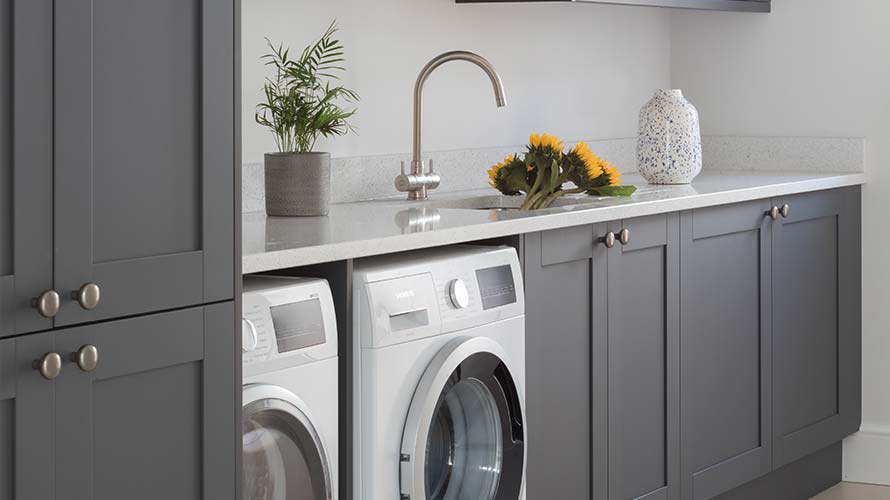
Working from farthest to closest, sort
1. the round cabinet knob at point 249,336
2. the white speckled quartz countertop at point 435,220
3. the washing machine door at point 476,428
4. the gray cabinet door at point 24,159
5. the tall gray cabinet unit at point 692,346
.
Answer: the tall gray cabinet unit at point 692,346, the washing machine door at point 476,428, the white speckled quartz countertop at point 435,220, the round cabinet knob at point 249,336, the gray cabinet door at point 24,159

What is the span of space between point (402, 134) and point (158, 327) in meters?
1.75

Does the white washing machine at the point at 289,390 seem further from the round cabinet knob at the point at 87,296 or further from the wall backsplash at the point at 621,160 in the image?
the wall backsplash at the point at 621,160

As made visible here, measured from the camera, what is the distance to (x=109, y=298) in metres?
1.76

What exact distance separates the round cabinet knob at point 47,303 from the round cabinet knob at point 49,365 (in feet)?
0.17

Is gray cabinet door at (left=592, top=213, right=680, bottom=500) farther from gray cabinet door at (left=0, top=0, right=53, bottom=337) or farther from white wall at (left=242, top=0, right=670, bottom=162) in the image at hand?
gray cabinet door at (left=0, top=0, right=53, bottom=337)

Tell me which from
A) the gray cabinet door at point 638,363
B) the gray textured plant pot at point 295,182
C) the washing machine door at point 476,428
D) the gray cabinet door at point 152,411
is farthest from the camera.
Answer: the gray cabinet door at point 638,363

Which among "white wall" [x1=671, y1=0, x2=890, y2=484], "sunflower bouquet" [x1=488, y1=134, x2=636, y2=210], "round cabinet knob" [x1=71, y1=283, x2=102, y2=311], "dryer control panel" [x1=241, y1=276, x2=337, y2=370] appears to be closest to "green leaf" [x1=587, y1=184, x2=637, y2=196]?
"sunflower bouquet" [x1=488, y1=134, x2=636, y2=210]

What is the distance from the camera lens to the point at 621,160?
14.4 ft

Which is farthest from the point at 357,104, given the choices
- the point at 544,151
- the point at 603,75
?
the point at 603,75

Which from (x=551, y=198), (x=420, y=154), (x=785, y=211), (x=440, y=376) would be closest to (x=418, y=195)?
(x=420, y=154)

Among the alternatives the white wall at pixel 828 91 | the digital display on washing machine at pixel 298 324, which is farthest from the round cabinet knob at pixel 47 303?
the white wall at pixel 828 91

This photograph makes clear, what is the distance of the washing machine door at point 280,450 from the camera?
2084 millimetres

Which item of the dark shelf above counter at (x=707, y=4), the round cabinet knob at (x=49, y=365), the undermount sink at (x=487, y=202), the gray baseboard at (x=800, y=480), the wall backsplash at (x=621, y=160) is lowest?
the gray baseboard at (x=800, y=480)

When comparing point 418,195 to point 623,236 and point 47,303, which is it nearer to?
point 623,236
